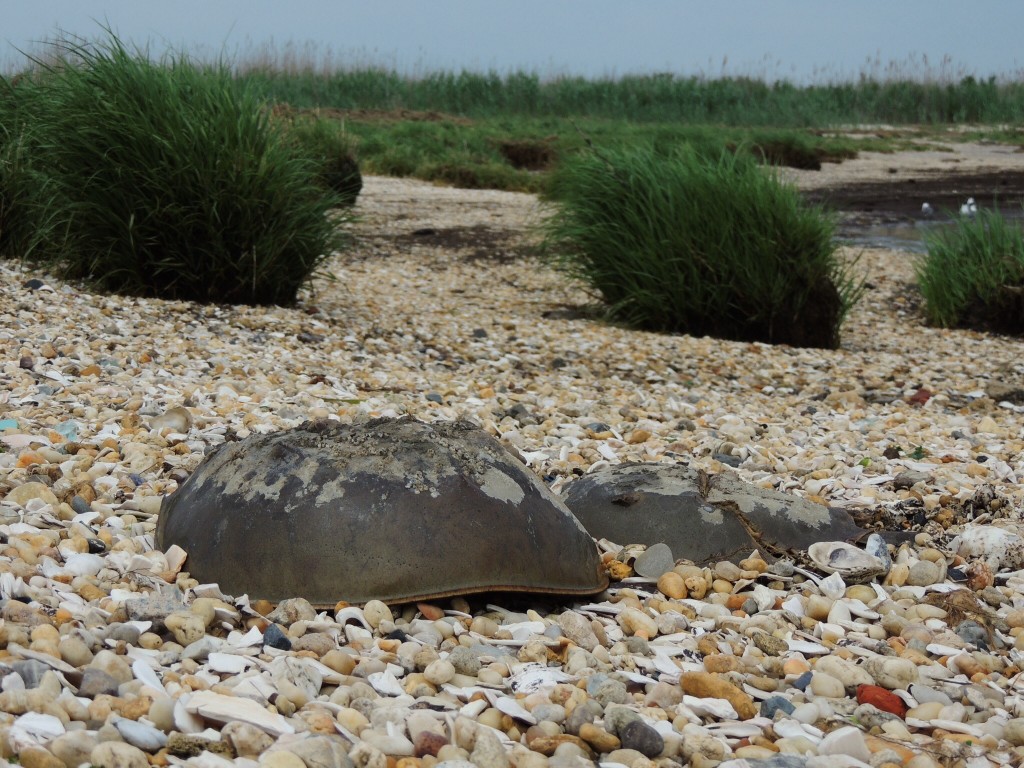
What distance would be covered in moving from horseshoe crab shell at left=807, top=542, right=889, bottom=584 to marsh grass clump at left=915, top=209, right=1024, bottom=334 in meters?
6.29

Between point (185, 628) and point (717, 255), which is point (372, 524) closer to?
point (185, 628)

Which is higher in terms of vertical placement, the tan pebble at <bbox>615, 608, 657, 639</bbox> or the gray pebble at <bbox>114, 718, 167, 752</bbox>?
the gray pebble at <bbox>114, 718, 167, 752</bbox>

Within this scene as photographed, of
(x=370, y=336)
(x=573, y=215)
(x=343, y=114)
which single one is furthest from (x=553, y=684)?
(x=343, y=114)

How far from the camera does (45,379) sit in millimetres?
4543

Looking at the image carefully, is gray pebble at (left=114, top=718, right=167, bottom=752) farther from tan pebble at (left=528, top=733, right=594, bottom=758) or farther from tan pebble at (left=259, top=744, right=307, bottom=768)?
tan pebble at (left=528, top=733, right=594, bottom=758)

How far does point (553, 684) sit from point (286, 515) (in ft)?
2.41

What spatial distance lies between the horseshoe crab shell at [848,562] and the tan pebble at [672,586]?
1.35 feet

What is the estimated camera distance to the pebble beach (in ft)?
6.33

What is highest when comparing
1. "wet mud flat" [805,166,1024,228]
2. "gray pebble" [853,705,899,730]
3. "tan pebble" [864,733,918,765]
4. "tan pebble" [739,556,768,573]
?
"wet mud flat" [805,166,1024,228]

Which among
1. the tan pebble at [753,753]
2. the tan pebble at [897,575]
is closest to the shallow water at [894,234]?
the tan pebble at [897,575]

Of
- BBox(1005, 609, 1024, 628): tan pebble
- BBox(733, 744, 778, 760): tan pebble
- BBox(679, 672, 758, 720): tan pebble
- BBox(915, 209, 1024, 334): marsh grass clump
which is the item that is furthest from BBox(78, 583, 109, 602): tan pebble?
BBox(915, 209, 1024, 334): marsh grass clump

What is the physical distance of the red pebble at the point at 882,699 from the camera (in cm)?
220

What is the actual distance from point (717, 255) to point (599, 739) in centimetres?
550

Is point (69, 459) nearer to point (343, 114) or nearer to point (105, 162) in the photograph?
point (105, 162)
